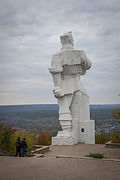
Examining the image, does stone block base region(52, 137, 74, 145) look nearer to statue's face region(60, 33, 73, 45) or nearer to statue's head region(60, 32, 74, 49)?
statue's head region(60, 32, 74, 49)

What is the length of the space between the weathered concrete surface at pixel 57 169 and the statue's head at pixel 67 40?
7.67m

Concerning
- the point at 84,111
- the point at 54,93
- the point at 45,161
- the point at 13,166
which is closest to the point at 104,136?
the point at 84,111

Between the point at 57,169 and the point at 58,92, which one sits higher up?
the point at 58,92

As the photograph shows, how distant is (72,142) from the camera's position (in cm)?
1235

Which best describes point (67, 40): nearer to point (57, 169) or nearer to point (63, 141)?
point (63, 141)

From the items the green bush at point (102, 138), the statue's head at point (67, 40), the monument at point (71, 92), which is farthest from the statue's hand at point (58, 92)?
the green bush at point (102, 138)

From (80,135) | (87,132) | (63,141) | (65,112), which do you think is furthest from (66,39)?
(63,141)

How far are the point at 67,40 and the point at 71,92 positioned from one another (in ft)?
10.3

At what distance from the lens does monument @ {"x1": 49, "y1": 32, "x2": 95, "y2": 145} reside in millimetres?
12945

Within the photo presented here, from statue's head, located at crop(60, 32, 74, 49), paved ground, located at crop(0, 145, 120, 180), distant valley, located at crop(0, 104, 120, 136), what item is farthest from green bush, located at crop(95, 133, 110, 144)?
paved ground, located at crop(0, 145, 120, 180)

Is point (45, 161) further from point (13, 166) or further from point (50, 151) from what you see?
point (50, 151)

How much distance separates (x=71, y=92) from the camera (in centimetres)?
1327

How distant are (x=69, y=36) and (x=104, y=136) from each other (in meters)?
7.86

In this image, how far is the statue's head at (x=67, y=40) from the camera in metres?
13.5
